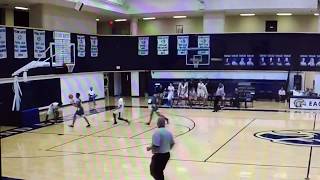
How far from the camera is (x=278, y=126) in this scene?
60.6ft

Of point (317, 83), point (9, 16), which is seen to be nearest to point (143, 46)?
point (9, 16)

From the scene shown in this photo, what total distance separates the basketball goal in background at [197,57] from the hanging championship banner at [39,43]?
35.4 feet

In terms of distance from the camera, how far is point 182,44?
30.3 metres

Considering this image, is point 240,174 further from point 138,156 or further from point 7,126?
point 7,126

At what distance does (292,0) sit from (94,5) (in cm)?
1354

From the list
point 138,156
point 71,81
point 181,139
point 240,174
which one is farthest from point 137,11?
point 240,174

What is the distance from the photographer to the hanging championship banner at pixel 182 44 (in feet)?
Result: 99.1

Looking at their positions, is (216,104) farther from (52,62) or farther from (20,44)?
(20,44)

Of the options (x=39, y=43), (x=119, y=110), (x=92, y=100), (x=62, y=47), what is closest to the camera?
(x=119, y=110)

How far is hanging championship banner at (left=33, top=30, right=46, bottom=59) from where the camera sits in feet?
75.6

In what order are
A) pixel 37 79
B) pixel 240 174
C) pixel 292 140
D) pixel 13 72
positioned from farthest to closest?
1. pixel 37 79
2. pixel 13 72
3. pixel 292 140
4. pixel 240 174

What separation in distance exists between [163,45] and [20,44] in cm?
1180

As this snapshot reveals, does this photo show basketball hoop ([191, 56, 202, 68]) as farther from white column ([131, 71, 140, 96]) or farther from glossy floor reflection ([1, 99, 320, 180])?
glossy floor reflection ([1, 99, 320, 180])

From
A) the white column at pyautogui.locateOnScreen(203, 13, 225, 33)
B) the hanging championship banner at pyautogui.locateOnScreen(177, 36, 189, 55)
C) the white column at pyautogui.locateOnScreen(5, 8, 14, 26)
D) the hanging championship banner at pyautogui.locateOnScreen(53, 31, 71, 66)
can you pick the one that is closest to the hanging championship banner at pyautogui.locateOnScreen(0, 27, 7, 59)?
the hanging championship banner at pyautogui.locateOnScreen(53, 31, 71, 66)
